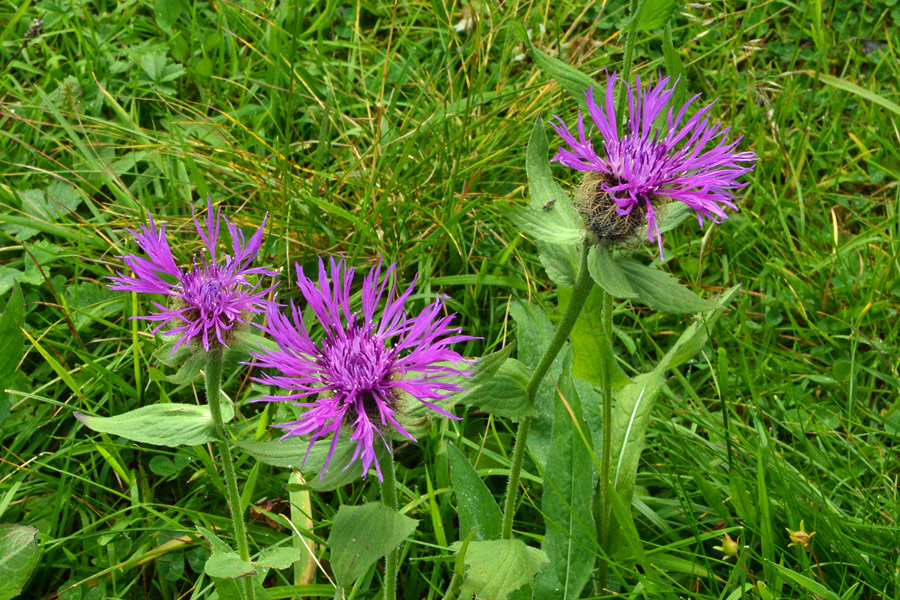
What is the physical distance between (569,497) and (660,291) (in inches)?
32.9

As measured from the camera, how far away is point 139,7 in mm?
3740

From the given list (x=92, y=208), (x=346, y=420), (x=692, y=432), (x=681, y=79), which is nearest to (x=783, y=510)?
(x=692, y=432)

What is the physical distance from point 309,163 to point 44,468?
4.72 feet

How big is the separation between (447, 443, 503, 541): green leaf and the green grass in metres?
0.14

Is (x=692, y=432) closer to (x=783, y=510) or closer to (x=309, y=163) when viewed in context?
(x=783, y=510)

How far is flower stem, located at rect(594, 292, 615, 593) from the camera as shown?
2.10m

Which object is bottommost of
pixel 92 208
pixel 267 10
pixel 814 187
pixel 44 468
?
pixel 44 468

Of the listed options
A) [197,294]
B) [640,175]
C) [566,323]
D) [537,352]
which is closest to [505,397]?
[566,323]

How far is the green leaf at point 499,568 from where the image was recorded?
170 centimetres

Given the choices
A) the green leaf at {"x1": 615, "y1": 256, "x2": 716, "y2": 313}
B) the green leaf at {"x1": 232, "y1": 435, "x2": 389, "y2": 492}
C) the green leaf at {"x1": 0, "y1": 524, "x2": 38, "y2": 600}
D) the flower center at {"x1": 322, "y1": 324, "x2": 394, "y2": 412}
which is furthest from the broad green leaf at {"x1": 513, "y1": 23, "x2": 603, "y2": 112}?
the green leaf at {"x1": 0, "y1": 524, "x2": 38, "y2": 600}

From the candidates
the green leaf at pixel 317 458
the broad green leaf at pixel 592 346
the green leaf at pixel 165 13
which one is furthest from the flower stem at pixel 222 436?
the green leaf at pixel 165 13

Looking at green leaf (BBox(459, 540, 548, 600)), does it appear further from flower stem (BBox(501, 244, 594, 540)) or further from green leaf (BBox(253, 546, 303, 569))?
green leaf (BBox(253, 546, 303, 569))

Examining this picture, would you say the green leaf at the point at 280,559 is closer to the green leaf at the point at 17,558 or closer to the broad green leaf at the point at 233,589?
the broad green leaf at the point at 233,589

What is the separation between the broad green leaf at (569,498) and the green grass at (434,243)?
3.2 inches
